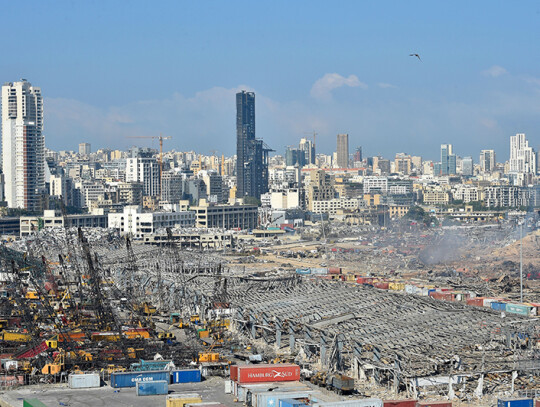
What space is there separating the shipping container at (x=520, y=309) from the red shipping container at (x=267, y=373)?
28.8 ft

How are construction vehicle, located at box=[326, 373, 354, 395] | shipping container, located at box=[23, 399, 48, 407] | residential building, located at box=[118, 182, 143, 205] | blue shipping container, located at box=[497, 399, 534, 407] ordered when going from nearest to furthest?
blue shipping container, located at box=[497, 399, 534, 407]
shipping container, located at box=[23, 399, 48, 407]
construction vehicle, located at box=[326, 373, 354, 395]
residential building, located at box=[118, 182, 143, 205]

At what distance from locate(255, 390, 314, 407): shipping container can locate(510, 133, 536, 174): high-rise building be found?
108814mm

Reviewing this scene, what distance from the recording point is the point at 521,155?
123000 millimetres

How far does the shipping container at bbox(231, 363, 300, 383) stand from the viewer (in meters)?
15.8

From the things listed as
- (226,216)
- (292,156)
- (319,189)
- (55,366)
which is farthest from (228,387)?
(292,156)

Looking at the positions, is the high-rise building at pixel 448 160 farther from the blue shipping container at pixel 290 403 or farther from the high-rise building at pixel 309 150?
the blue shipping container at pixel 290 403

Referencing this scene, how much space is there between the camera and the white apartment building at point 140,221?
177 ft

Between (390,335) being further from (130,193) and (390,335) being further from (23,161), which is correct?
(130,193)

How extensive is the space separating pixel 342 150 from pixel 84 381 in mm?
127861

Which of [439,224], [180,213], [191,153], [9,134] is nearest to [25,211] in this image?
[9,134]

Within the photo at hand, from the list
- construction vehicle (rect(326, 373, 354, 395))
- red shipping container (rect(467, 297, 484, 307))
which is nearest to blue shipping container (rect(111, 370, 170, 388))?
construction vehicle (rect(326, 373, 354, 395))

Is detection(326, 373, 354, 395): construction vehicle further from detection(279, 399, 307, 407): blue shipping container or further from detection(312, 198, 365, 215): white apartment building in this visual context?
detection(312, 198, 365, 215): white apartment building

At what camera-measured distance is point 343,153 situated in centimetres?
14388

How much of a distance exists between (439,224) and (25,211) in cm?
2548
